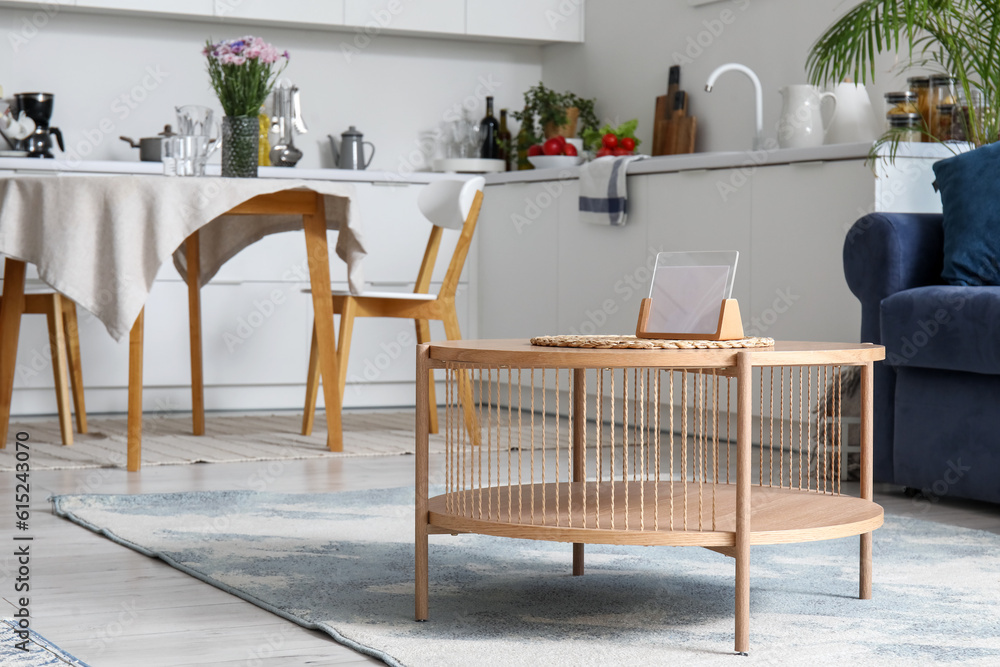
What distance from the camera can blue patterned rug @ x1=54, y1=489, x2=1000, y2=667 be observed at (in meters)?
1.77

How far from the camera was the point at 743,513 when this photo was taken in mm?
1769

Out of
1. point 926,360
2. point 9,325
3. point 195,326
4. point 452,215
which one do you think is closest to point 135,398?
point 9,325

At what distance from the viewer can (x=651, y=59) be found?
5457 millimetres

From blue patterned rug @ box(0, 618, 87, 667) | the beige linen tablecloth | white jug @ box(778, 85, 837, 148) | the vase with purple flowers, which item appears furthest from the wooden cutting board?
blue patterned rug @ box(0, 618, 87, 667)

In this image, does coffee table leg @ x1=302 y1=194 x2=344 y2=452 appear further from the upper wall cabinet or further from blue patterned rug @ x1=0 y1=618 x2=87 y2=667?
blue patterned rug @ x1=0 y1=618 x2=87 y2=667

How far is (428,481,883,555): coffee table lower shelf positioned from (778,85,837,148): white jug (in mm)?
2231

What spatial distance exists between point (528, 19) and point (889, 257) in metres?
3.04

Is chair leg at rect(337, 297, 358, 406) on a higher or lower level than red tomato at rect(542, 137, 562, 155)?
lower

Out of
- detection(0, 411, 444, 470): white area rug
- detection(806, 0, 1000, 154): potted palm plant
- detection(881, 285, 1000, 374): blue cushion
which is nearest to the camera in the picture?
detection(881, 285, 1000, 374): blue cushion

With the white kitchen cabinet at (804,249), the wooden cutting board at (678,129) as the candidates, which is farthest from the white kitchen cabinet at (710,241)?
the wooden cutting board at (678,129)

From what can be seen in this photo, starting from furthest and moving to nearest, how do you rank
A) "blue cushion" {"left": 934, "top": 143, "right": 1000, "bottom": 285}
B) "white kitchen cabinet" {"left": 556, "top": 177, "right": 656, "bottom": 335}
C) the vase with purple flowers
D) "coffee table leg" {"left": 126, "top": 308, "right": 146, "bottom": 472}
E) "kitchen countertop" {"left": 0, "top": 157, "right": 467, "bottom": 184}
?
1. "kitchen countertop" {"left": 0, "top": 157, "right": 467, "bottom": 184}
2. "white kitchen cabinet" {"left": 556, "top": 177, "right": 656, "bottom": 335}
3. the vase with purple flowers
4. "coffee table leg" {"left": 126, "top": 308, "right": 146, "bottom": 472}
5. "blue cushion" {"left": 934, "top": 143, "right": 1000, "bottom": 285}

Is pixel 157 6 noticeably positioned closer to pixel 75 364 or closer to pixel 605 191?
pixel 75 364

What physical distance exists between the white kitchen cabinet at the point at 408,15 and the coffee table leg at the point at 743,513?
4.08 meters

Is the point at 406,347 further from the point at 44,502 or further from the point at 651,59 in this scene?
the point at 44,502
